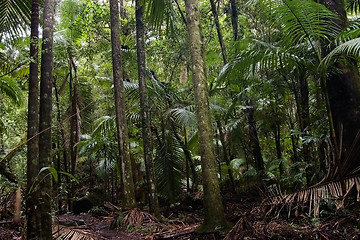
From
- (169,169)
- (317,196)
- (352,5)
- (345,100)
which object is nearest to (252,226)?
(317,196)

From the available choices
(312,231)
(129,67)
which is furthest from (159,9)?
(312,231)

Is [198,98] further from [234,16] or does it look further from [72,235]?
[234,16]

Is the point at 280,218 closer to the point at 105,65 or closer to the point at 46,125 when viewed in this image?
the point at 46,125

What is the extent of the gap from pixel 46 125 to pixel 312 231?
11.7ft

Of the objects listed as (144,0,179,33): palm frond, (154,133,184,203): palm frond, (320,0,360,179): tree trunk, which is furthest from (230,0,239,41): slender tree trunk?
(320,0,360,179): tree trunk

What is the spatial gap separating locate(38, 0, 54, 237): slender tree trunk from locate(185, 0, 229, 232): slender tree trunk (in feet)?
6.94

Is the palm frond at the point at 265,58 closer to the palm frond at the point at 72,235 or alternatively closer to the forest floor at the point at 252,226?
the forest floor at the point at 252,226

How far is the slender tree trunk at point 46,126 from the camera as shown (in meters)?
3.61

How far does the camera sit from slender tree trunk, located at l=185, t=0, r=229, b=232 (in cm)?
436

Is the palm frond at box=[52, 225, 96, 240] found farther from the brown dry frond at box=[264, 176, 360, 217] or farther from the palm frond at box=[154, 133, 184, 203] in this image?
the palm frond at box=[154, 133, 184, 203]

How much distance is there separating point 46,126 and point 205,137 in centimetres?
228

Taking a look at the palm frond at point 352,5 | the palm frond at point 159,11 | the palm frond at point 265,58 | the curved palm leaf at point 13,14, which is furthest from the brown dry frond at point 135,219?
the palm frond at point 352,5

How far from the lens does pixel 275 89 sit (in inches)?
313

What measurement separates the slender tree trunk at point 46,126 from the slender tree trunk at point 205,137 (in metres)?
2.12
